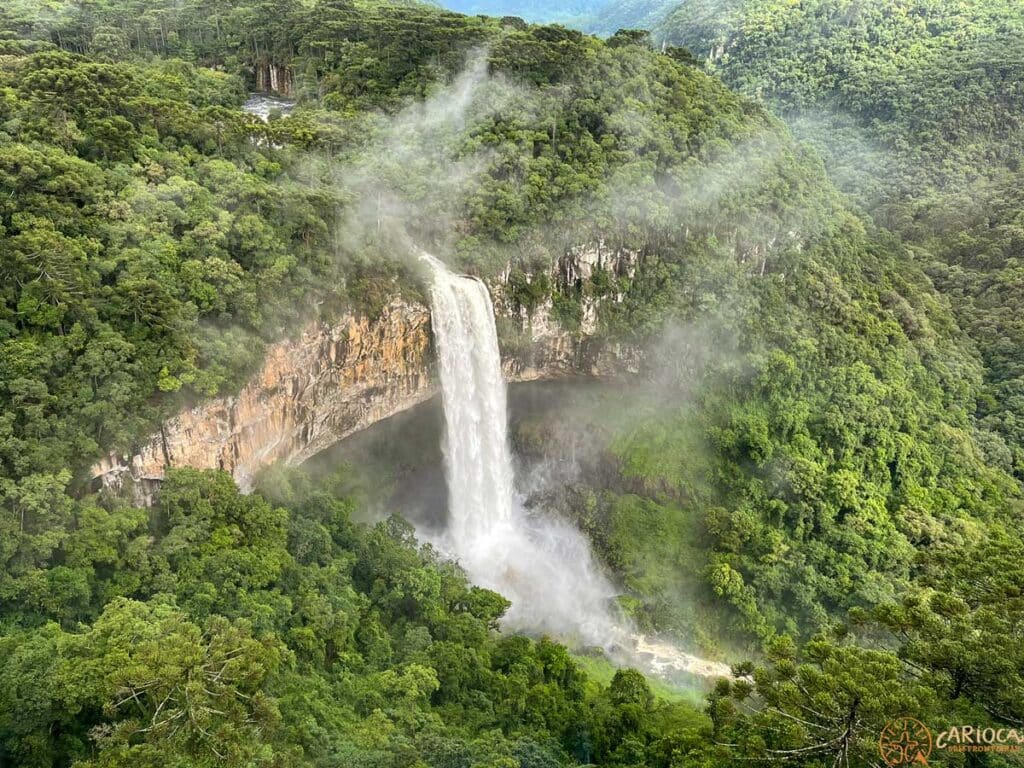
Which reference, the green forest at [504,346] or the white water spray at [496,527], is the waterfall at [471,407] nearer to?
the white water spray at [496,527]

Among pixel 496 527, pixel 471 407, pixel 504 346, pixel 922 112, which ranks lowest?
pixel 496 527

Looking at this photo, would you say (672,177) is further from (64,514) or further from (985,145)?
(985,145)

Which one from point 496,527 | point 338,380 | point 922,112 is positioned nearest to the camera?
point 338,380

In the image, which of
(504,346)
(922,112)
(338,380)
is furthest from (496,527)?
(922,112)

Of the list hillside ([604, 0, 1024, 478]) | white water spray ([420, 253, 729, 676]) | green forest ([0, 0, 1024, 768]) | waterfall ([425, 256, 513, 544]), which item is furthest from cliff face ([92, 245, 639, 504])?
hillside ([604, 0, 1024, 478])

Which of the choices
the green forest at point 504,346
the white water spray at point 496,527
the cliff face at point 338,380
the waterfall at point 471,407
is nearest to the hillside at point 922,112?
the green forest at point 504,346

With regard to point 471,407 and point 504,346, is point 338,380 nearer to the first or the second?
point 471,407

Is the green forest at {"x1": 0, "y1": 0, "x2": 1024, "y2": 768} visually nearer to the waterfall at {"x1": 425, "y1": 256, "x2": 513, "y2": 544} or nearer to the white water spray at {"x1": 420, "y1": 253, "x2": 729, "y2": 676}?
the white water spray at {"x1": 420, "y1": 253, "x2": 729, "y2": 676}
